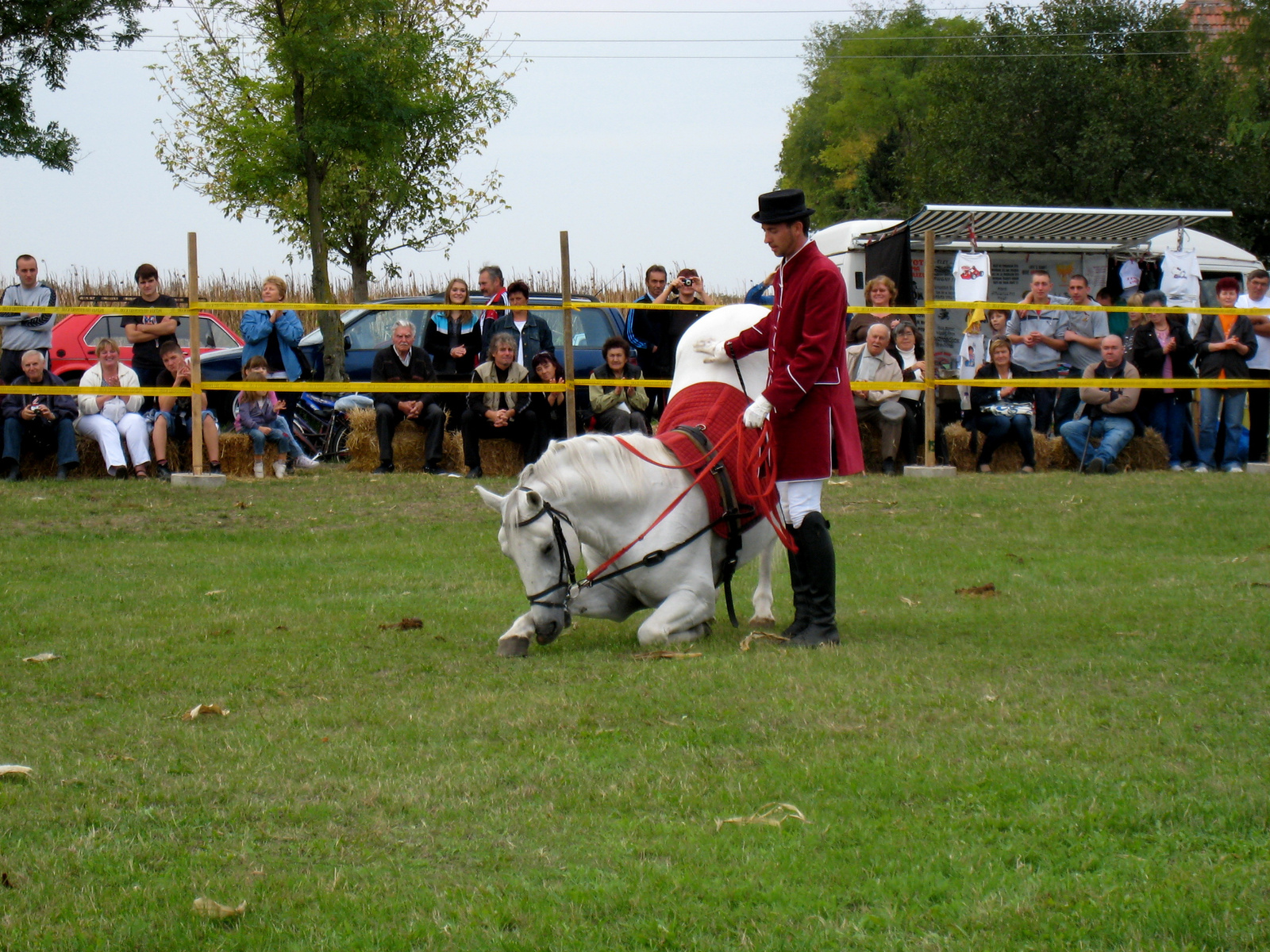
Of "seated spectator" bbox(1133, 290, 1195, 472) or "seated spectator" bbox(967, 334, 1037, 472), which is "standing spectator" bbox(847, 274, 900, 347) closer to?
"seated spectator" bbox(967, 334, 1037, 472)

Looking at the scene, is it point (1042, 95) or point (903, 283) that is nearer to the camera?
point (903, 283)

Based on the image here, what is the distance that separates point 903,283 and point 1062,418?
434 cm

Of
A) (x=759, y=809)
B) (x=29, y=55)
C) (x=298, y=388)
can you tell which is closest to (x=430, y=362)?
(x=298, y=388)

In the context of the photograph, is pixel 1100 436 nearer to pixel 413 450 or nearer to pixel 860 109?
pixel 413 450

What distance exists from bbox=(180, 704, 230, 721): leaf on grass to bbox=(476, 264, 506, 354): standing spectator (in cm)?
928

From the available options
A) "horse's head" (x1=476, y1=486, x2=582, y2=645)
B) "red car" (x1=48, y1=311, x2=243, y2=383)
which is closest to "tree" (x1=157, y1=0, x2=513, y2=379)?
"red car" (x1=48, y1=311, x2=243, y2=383)

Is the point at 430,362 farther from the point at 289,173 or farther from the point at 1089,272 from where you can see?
the point at 1089,272

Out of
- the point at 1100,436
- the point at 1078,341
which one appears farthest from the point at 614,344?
the point at 1078,341

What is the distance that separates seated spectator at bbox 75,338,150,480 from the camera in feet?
42.5

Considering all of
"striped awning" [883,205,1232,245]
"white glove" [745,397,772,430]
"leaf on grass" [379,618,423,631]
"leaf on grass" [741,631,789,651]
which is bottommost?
"leaf on grass" [741,631,789,651]

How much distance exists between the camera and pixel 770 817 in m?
3.94

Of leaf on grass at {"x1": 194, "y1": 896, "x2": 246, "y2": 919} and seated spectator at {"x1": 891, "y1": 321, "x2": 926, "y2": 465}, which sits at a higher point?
seated spectator at {"x1": 891, "y1": 321, "x2": 926, "y2": 465}

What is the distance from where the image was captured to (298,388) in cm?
1295

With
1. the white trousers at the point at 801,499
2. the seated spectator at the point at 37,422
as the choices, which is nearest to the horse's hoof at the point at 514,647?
the white trousers at the point at 801,499
